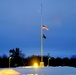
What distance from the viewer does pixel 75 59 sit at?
4267 inches

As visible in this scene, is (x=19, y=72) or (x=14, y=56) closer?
(x=19, y=72)

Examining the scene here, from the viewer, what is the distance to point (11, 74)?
23.2 metres

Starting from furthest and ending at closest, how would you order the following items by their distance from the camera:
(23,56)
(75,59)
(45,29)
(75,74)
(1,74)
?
1. (23,56)
2. (75,59)
3. (45,29)
4. (1,74)
5. (75,74)

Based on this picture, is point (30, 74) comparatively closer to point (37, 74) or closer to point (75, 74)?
point (37, 74)

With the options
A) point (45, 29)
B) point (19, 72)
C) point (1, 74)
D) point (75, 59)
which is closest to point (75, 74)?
point (19, 72)

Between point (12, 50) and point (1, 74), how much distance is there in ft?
307

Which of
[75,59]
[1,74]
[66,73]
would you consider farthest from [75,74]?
[75,59]

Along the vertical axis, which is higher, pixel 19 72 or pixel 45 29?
pixel 45 29

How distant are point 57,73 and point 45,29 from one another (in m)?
14.3

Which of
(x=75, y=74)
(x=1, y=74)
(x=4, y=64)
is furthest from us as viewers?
(x=4, y=64)

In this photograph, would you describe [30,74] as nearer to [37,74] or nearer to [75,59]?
[37,74]

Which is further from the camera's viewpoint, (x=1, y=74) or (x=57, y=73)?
(x=1, y=74)

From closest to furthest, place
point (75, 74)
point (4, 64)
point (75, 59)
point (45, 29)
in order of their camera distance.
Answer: point (75, 74), point (45, 29), point (4, 64), point (75, 59)

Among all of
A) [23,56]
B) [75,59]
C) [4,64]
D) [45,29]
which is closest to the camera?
[45,29]
